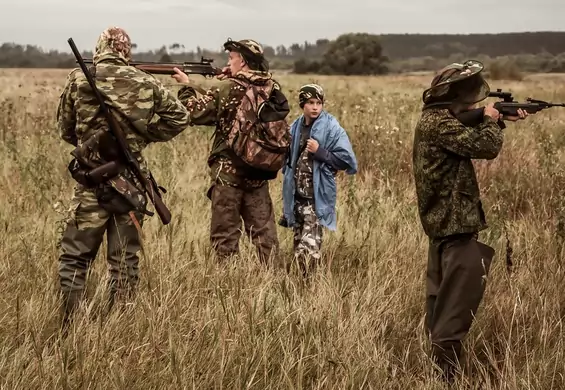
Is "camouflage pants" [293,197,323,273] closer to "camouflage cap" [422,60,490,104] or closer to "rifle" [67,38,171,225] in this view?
"rifle" [67,38,171,225]

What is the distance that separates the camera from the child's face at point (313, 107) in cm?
527

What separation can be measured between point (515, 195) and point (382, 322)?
3.71 m

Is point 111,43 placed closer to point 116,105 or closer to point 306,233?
point 116,105

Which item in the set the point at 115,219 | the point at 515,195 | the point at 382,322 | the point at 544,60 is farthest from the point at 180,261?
the point at 544,60

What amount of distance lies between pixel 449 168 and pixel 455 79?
493 millimetres

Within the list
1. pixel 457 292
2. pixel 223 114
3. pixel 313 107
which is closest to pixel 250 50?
pixel 223 114

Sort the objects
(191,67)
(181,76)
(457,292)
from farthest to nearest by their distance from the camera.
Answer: (191,67)
(181,76)
(457,292)

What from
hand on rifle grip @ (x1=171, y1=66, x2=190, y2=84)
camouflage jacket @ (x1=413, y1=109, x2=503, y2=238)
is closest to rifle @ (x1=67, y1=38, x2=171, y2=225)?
hand on rifle grip @ (x1=171, y1=66, x2=190, y2=84)

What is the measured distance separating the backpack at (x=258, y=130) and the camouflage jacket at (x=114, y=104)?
2.25ft

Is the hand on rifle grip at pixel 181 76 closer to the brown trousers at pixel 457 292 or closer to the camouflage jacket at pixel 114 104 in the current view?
the camouflage jacket at pixel 114 104

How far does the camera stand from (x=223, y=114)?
4938mm

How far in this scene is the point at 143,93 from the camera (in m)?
4.18

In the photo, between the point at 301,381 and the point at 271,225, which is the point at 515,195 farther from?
the point at 301,381

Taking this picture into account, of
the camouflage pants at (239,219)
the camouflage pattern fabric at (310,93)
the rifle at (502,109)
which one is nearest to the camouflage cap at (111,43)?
the camouflage pants at (239,219)
